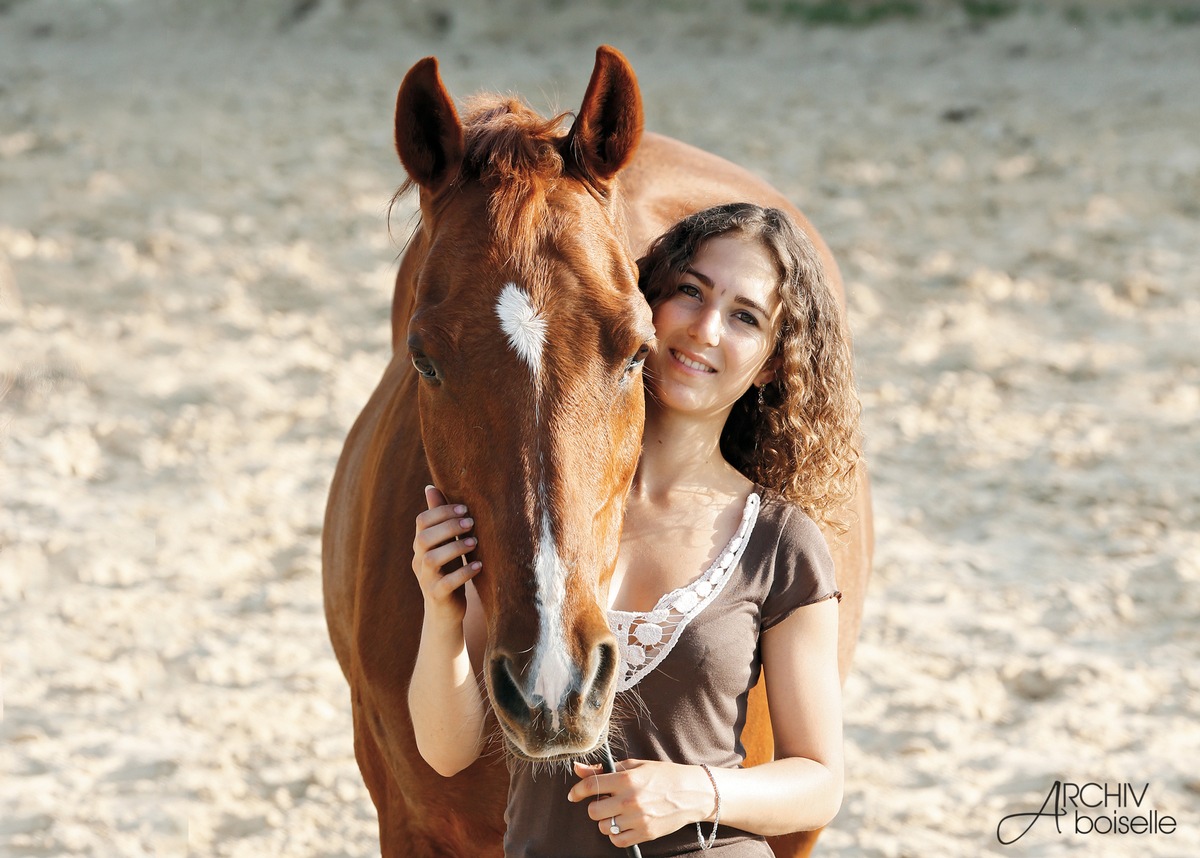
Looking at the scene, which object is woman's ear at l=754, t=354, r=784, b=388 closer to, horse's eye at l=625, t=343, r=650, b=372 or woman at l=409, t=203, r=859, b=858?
woman at l=409, t=203, r=859, b=858

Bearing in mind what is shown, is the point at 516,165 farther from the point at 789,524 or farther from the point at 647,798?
the point at 647,798

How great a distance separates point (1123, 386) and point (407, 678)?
167 inches

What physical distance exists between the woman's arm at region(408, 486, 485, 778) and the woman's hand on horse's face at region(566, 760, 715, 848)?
0.64 ft

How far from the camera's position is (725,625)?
167 cm

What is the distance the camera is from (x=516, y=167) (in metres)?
1.72

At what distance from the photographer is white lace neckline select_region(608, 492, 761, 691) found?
165 cm

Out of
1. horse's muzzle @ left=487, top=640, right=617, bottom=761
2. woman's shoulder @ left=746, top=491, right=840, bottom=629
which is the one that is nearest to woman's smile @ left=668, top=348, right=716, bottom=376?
woman's shoulder @ left=746, top=491, right=840, bottom=629

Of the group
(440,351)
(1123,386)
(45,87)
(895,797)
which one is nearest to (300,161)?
(45,87)

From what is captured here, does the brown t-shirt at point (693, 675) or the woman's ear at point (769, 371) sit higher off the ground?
the woman's ear at point (769, 371)

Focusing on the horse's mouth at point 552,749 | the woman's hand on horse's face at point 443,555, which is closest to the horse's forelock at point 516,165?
Answer: the woman's hand on horse's face at point 443,555

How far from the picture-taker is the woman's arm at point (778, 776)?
5.01 ft

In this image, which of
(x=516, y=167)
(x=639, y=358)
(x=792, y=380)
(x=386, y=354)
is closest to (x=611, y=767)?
(x=639, y=358)

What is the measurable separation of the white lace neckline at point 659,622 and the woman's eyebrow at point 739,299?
359 mm

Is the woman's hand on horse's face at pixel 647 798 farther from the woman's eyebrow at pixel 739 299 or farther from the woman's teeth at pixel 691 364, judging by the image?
the woman's eyebrow at pixel 739 299
